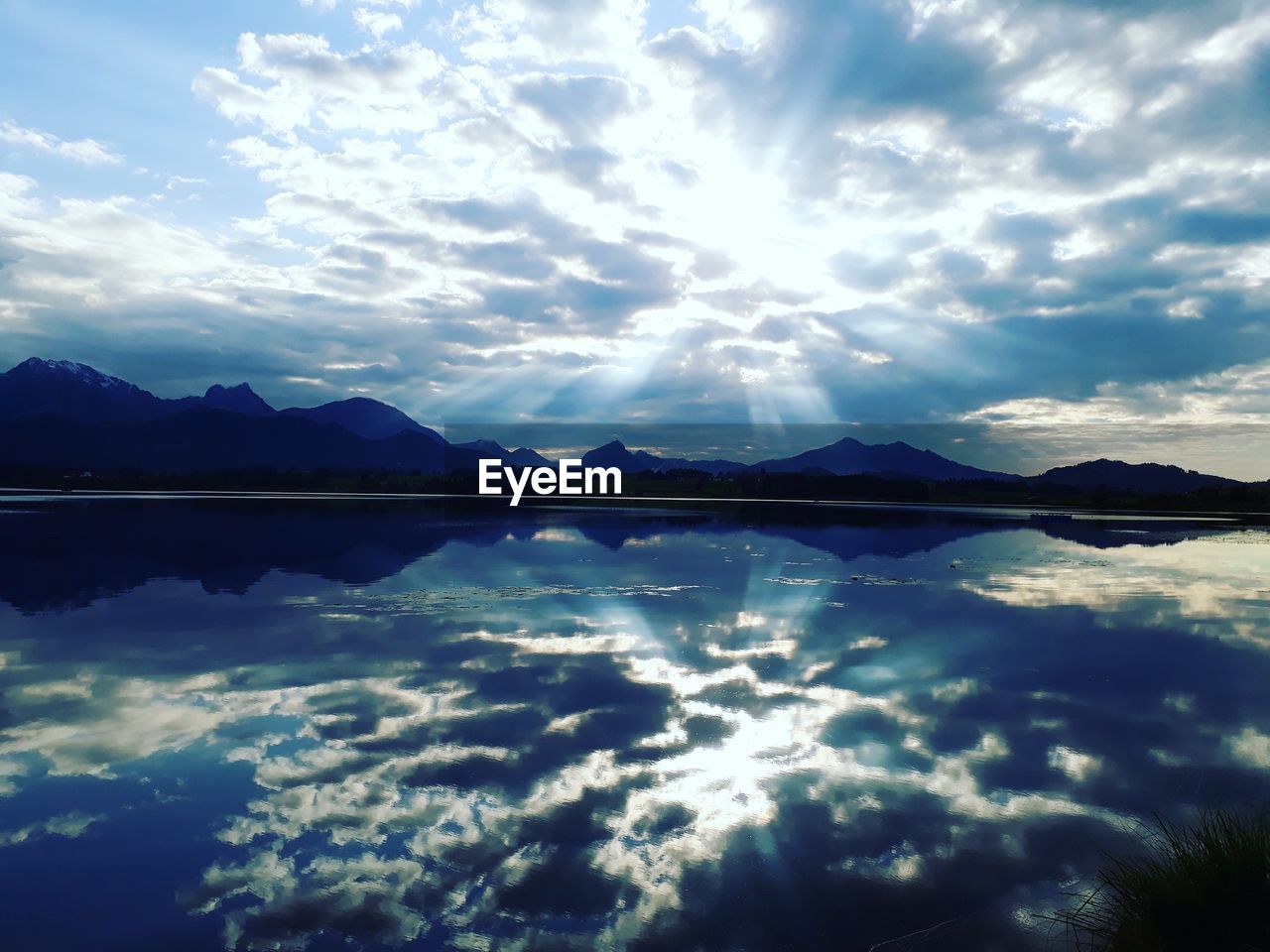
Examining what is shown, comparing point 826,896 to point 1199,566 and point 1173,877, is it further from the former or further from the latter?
point 1199,566

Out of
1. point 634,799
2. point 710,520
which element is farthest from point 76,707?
point 710,520

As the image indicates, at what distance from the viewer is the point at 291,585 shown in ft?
82.1

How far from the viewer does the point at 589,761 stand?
10328 millimetres

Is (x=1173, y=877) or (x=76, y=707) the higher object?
(x=1173, y=877)

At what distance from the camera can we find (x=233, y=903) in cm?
686

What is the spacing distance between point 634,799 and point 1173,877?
5.33 metres

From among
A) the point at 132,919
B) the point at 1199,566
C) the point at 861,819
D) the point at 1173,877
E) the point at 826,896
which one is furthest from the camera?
the point at 1199,566

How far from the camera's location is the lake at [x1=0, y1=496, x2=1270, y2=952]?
22.4 feet

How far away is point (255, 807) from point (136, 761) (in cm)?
258

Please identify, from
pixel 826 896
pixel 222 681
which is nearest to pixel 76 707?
pixel 222 681

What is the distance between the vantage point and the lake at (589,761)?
269 inches

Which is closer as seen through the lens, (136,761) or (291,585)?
(136,761)

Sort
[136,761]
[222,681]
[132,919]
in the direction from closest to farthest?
[132,919], [136,761], [222,681]

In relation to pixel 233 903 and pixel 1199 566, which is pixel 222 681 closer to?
pixel 233 903
